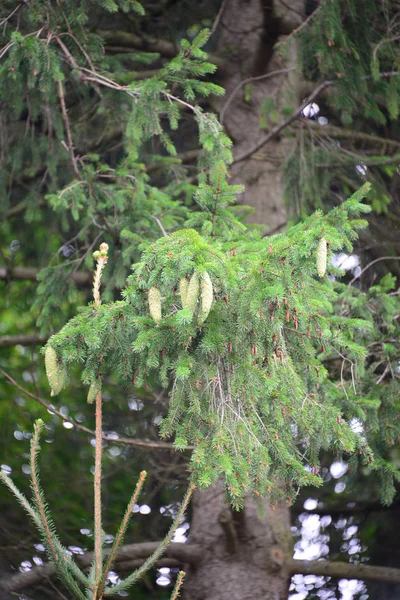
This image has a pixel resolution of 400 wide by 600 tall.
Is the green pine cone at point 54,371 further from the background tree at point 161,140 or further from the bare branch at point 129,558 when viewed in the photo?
the bare branch at point 129,558

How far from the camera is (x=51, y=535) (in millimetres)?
2457

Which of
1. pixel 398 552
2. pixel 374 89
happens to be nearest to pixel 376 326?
pixel 374 89

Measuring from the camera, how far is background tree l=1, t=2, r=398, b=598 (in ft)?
15.5

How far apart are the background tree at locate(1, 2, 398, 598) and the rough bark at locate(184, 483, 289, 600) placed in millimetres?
27

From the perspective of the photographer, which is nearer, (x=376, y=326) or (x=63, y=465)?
(x=376, y=326)

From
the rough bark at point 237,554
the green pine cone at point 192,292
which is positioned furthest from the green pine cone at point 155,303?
the rough bark at point 237,554

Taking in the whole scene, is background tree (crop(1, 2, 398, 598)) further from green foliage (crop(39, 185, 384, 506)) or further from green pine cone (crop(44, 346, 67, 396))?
green pine cone (crop(44, 346, 67, 396))

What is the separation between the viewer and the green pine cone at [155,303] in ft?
9.16

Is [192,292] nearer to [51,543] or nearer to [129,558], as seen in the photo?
[51,543]

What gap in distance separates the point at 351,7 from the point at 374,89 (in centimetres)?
66

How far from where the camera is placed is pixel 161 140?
16.1ft

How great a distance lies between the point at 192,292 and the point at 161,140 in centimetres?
242

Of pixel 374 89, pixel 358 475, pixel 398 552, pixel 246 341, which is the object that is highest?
pixel 374 89

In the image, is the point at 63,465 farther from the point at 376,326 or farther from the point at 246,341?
the point at 246,341
